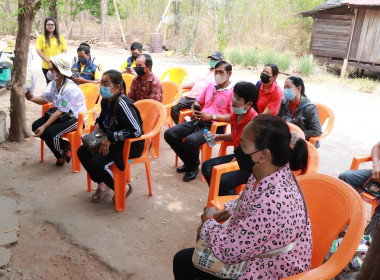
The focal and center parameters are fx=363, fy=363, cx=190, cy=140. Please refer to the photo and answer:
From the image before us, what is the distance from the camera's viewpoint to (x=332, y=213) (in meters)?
2.04

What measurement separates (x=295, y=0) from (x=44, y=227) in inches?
936

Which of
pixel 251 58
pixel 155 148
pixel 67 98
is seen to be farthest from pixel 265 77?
pixel 251 58

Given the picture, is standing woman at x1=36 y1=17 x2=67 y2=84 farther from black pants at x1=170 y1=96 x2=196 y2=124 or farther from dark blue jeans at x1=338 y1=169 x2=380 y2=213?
dark blue jeans at x1=338 y1=169 x2=380 y2=213

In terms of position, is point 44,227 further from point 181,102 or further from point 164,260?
point 181,102

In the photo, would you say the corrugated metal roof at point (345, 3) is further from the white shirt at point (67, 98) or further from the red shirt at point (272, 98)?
the white shirt at point (67, 98)

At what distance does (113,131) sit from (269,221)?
2.25m

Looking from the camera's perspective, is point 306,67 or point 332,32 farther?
point 332,32

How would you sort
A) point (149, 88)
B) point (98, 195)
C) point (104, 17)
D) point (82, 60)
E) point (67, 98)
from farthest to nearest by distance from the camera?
point (104, 17) < point (82, 60) < point (149, 88) < point (67, 98) < point (98, 195)

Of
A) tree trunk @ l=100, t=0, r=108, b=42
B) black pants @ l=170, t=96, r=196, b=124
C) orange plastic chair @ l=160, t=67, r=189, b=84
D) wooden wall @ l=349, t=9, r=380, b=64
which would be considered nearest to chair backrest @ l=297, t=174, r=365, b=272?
black pants @ l=170, t=96, r=196, b=124

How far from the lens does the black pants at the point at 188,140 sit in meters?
4.21

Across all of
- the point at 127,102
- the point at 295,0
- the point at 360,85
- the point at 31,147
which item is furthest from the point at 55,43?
the point at 295,0

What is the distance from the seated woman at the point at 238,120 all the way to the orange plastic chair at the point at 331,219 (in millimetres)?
867

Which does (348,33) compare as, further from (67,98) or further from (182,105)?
(67,98)

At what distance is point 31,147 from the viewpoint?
16.2 feet
